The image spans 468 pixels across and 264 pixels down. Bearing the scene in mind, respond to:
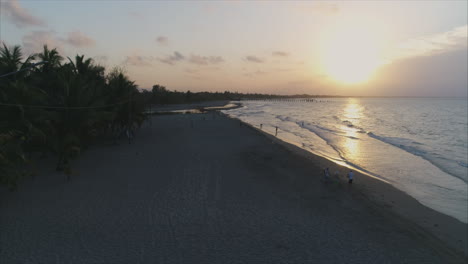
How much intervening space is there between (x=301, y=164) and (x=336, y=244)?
953 cm

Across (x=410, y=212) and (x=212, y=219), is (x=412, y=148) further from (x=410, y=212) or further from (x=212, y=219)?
(x=212, y=219)

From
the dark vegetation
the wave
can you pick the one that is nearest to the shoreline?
the wave

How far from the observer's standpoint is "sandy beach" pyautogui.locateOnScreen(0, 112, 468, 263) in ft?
25.6

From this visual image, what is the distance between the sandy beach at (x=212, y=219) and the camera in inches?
307

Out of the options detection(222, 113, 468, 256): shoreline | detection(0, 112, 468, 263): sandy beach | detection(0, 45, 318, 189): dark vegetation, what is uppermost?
detection(0, 45, 318, 189): dark vegetation

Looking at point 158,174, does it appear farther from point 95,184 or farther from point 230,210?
point 230,210

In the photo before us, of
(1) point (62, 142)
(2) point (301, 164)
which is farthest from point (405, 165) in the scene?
(1) point (62, 142)

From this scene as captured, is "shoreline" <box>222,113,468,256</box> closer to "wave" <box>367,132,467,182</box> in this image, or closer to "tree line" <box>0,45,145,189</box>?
"wave" <box>367,132,467,182</box>

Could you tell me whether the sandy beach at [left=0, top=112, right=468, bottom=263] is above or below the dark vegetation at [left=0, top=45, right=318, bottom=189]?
below

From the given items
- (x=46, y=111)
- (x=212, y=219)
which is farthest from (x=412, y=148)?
(x=46, y=111)

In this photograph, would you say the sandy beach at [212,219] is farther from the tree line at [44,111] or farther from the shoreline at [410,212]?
the tree line at [44,111]

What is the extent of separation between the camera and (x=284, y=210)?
1076cm

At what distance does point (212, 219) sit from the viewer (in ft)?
32.0

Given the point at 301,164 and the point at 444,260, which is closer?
the point at 444,260
